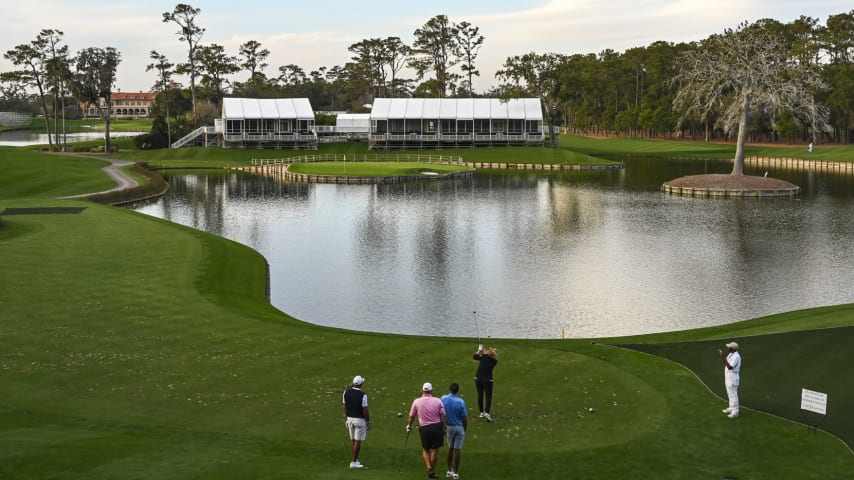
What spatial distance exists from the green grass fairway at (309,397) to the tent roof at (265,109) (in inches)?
3869

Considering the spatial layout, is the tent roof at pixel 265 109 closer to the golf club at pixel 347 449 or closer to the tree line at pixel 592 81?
the tree line at pixel 592 81

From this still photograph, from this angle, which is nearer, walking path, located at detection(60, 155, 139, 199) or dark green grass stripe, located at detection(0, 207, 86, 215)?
dark green grass stripe, located at detection(0, 207, 86, 215)

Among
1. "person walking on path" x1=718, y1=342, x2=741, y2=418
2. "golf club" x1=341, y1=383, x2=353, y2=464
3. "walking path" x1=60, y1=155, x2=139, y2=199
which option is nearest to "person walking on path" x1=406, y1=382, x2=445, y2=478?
"golf club" x1=341, y1=383, x2=353, y2=464

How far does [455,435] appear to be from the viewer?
50.4ft

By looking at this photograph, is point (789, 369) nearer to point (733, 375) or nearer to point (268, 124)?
point (733, 375)

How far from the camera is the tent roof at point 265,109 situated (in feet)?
421

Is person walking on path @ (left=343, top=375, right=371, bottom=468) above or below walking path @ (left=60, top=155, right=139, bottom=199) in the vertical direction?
below

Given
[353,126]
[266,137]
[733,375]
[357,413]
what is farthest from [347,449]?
[353,126]

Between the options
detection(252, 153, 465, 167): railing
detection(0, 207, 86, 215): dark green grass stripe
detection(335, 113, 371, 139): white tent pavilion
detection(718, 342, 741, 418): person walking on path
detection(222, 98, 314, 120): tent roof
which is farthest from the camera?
detection(335, 113, 371, 139): white tent pavilion

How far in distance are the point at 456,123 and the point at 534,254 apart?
88068mm

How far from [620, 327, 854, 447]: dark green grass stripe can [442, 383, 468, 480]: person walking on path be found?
804cm

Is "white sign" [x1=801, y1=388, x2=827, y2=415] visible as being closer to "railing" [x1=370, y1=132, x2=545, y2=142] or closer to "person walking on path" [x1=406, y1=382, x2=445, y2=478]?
"person walking on path" [x1=406, y1=382, x2=445, y2=478]

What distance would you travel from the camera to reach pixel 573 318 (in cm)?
3244

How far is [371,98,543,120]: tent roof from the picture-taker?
13112 centimetres
